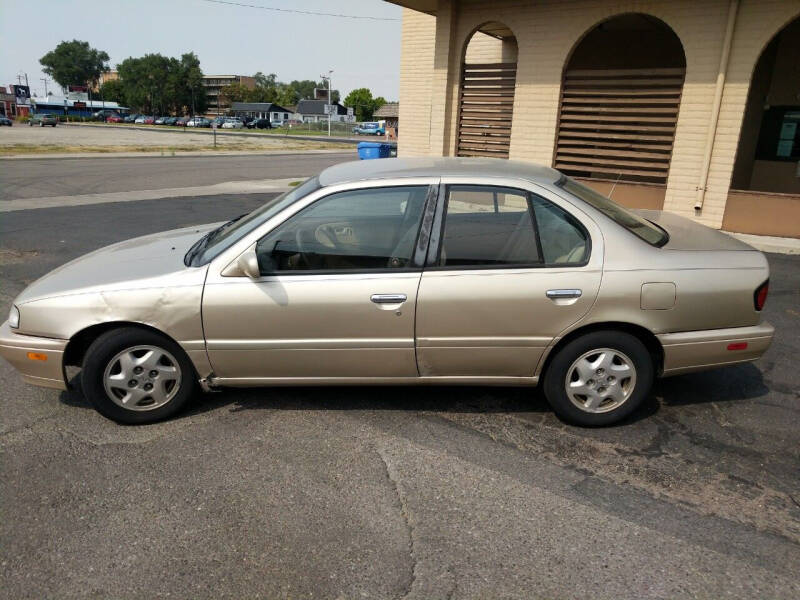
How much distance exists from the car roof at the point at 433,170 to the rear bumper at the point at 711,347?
1.28 metres

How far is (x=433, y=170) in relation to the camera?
3.95m

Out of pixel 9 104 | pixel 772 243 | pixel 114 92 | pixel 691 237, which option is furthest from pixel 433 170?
pixel 114 92

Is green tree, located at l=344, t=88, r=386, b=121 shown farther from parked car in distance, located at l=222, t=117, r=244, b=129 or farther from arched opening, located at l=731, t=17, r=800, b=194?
arched opening, located at l=731, t=17, r=800, b=194

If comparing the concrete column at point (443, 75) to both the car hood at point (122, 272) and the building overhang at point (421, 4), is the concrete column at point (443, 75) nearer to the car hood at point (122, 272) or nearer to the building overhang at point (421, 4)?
the building overhang at point (421, 4)

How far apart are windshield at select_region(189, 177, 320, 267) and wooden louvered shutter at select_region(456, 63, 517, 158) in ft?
31.4

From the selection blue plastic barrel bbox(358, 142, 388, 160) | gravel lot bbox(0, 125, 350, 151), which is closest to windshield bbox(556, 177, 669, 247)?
blue plastic barrel bbox(358, 142, 388, 160)

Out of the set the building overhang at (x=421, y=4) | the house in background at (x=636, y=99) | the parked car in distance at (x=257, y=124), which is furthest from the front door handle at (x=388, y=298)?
the parked car in distance at (x=257, y=124)

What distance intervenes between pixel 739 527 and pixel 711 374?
2.10 m

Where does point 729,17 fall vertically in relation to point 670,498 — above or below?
above

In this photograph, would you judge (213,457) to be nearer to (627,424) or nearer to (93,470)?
(93,470)

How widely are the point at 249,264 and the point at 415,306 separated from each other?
3.31ft

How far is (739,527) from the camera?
2.93 m

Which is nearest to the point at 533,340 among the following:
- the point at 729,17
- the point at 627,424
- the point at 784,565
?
the point at 627,424

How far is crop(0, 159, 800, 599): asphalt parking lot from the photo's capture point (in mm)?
2600
